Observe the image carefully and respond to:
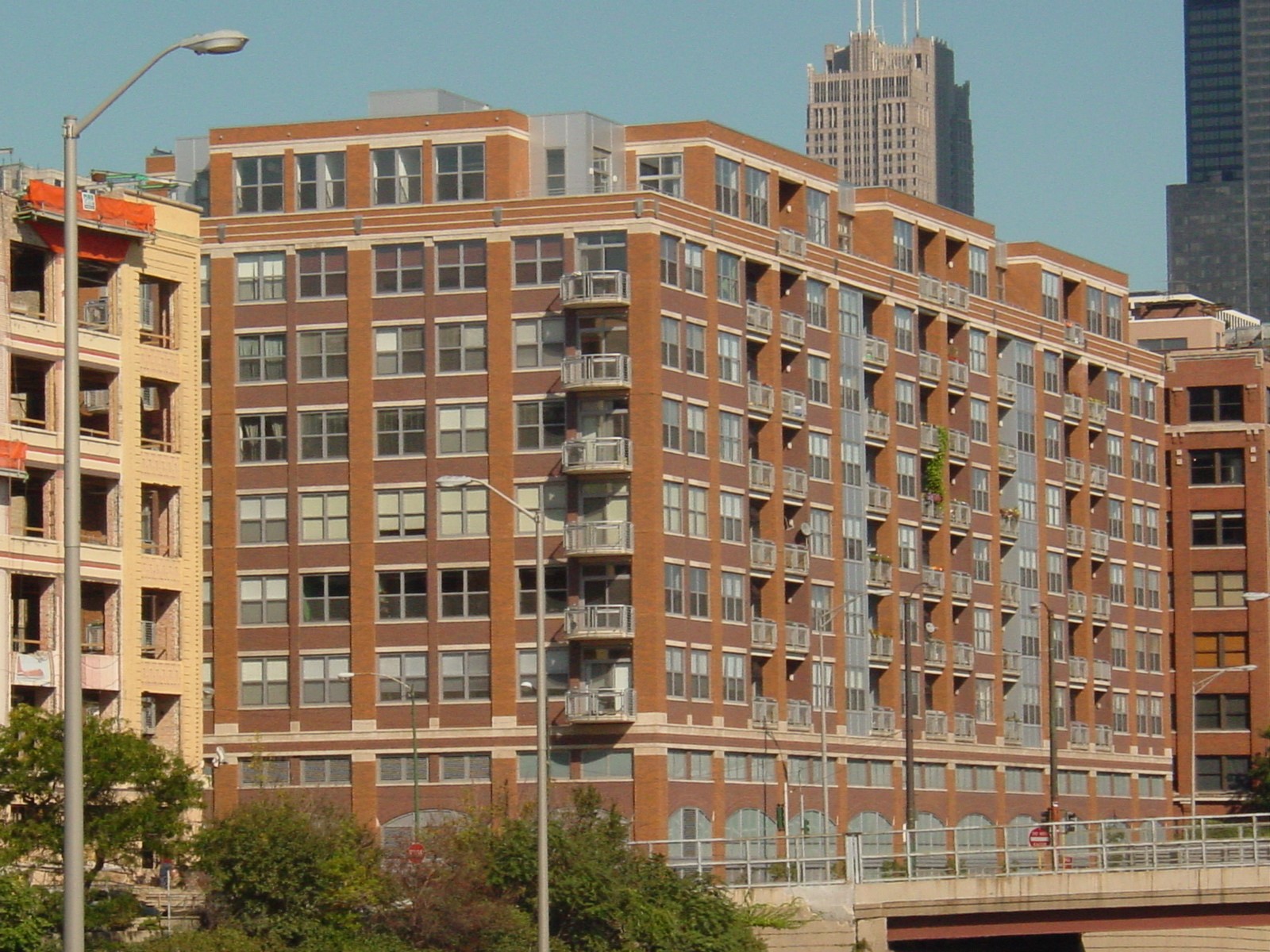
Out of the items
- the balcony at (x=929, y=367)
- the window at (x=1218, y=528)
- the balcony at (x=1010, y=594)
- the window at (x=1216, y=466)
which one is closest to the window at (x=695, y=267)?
the balcony at (x=929, y=367)

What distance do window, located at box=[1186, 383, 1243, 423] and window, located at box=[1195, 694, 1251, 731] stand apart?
1463 centimetres

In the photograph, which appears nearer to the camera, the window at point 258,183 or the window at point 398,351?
the window at point 398,351

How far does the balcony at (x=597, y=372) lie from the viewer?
106 m

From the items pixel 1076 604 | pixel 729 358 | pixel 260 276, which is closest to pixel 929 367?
pixel 1076 604

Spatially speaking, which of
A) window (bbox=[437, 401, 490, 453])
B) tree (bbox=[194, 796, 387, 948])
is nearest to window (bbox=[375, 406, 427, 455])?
window (bbox=[437, 401, 490, 453])

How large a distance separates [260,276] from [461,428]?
9894mm

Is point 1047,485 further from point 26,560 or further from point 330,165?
point 26,560

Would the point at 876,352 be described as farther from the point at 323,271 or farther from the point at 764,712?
the point at 323,271

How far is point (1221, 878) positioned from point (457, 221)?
4683 centimetres

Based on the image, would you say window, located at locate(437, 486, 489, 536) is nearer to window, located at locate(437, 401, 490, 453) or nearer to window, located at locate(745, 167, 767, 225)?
window, located at locate(437, 401, 490, 453)

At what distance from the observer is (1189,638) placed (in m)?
154

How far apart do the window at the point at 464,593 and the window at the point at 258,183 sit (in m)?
16.0

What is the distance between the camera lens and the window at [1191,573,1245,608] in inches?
6029

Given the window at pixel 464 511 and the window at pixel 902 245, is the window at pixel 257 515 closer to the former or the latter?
the window at pixel 464 511
